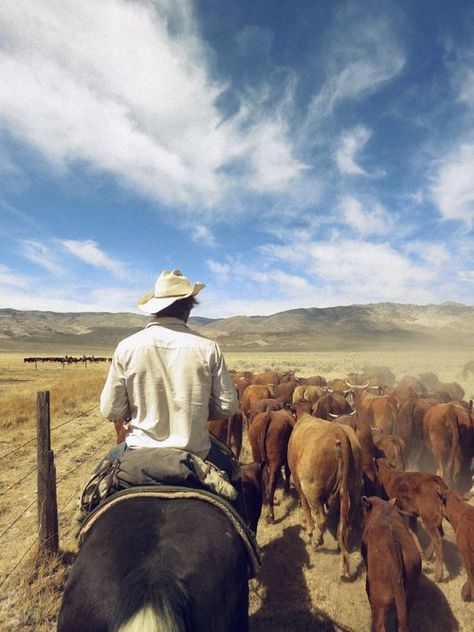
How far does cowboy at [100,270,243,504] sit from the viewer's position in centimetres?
260

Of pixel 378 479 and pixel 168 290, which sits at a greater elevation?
pixel 168 290

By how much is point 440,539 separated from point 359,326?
645 ft

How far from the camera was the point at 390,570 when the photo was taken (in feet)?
11.3

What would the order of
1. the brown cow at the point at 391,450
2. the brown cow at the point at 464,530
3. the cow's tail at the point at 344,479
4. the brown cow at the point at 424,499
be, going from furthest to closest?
the brown cow at the point at 391,450 → the cow's tail at the point at 344,479 → the brown cow at the point at 424,499 → the brown cow at the point at 464,530

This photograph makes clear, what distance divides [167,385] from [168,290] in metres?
0.77

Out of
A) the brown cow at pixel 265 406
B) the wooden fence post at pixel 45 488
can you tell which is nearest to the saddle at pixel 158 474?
the wooden fence post at pixel 45 488

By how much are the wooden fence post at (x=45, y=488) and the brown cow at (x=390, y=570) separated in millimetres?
3569

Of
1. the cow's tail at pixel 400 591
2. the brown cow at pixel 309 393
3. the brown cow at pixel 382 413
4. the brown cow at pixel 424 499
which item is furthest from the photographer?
the brown cow at pixel 309 393

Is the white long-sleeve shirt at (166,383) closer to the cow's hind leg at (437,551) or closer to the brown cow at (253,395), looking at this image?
the cow's hind leg at (437,551)

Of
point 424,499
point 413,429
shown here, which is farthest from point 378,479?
point 413,429

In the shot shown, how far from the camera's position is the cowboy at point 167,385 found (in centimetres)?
260

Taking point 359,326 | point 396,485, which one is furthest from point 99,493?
point 359,326

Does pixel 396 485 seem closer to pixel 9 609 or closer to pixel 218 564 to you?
pixel 218 564

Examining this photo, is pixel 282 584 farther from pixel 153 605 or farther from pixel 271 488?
pixel 153 605
